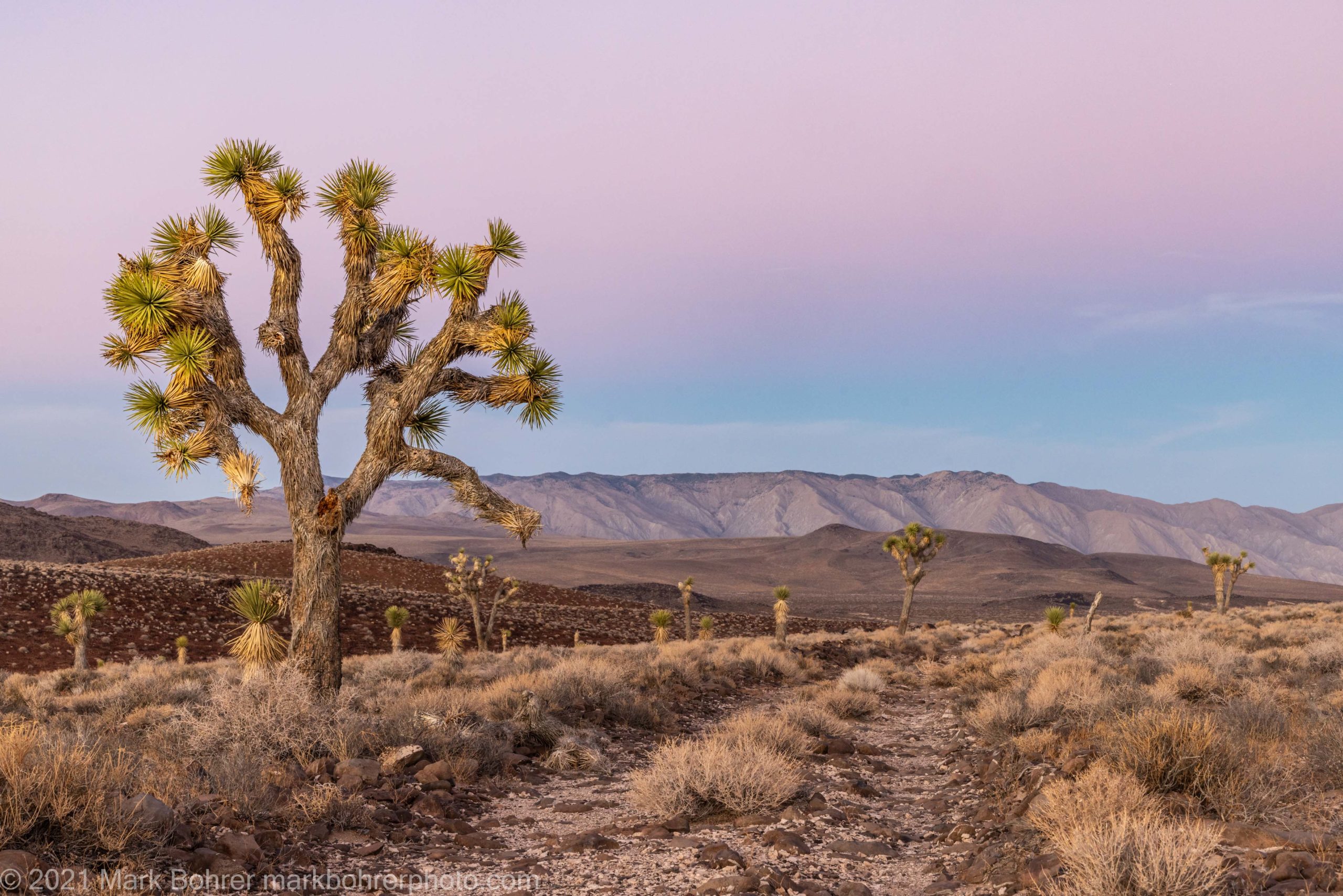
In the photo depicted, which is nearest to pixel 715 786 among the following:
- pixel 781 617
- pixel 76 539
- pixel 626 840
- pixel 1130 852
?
pixel 626 840

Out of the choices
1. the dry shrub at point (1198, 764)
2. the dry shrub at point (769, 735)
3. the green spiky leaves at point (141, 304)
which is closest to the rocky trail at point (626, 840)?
the dry shrub at point (769, 735)

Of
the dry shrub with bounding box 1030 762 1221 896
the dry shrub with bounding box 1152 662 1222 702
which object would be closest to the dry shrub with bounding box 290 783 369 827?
the dry shrub with bounding box 1030 762 1221 896

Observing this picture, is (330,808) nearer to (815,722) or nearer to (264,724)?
(264,724)

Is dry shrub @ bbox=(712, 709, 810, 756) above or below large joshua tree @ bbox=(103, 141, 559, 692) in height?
below

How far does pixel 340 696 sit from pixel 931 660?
2067 cm

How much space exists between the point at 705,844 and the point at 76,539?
9771 centimetres

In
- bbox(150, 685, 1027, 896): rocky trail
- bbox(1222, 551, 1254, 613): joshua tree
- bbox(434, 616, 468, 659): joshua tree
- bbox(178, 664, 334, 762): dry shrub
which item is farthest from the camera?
bbox(1222, 551, 1254, 613): joshua tree

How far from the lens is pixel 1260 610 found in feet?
141

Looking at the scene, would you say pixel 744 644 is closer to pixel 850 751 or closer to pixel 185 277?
pixel 850 751

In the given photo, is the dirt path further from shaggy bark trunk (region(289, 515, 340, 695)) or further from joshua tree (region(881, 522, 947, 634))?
joshua tree (region(881, 522, 947, 634))

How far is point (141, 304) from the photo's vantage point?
1086cm

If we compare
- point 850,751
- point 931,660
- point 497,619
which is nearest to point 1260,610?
point 931,660

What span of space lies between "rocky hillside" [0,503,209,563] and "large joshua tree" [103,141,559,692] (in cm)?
7588

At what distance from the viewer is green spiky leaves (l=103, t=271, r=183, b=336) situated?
35.4ft
